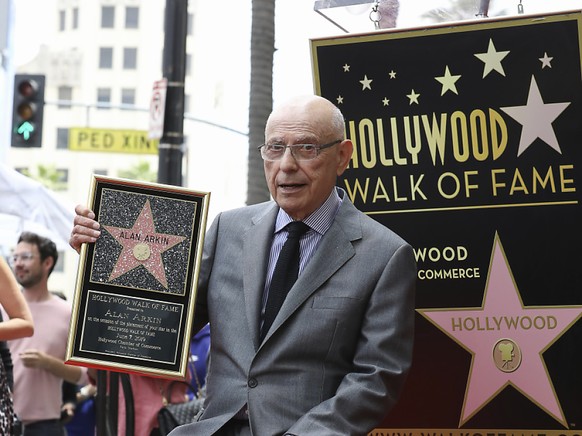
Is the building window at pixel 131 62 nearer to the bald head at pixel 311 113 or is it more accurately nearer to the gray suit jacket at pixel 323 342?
the bald head at pixel 311 113

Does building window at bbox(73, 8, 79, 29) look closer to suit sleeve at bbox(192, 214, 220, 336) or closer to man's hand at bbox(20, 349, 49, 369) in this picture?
man's hand at bbox(20, 349, 49, 369)

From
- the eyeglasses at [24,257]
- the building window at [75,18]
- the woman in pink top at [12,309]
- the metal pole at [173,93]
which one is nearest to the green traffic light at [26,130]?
the metal pole at [173,93]

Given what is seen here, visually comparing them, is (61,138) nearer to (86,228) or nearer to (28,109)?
(28,109)

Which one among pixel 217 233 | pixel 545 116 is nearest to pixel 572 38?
pixel 545 116

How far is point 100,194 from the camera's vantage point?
4.53 meters

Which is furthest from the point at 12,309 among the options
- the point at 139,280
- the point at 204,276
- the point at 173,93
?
the point at 173,93

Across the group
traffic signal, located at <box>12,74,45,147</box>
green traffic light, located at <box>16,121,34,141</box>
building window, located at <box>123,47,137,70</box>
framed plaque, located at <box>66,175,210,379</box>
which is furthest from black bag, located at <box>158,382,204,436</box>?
building window, located at <box>123,47,137,70</box>

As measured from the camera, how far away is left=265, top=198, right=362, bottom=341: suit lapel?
418 cm

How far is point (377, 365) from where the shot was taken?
161 inches

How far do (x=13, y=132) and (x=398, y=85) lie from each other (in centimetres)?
1445

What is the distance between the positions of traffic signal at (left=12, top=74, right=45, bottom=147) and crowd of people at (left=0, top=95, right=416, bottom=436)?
14253 mm

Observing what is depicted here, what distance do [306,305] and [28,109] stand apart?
15.0 metres

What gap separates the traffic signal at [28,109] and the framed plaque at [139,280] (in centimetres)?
1411

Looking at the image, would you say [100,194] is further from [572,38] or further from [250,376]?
[572,38]
